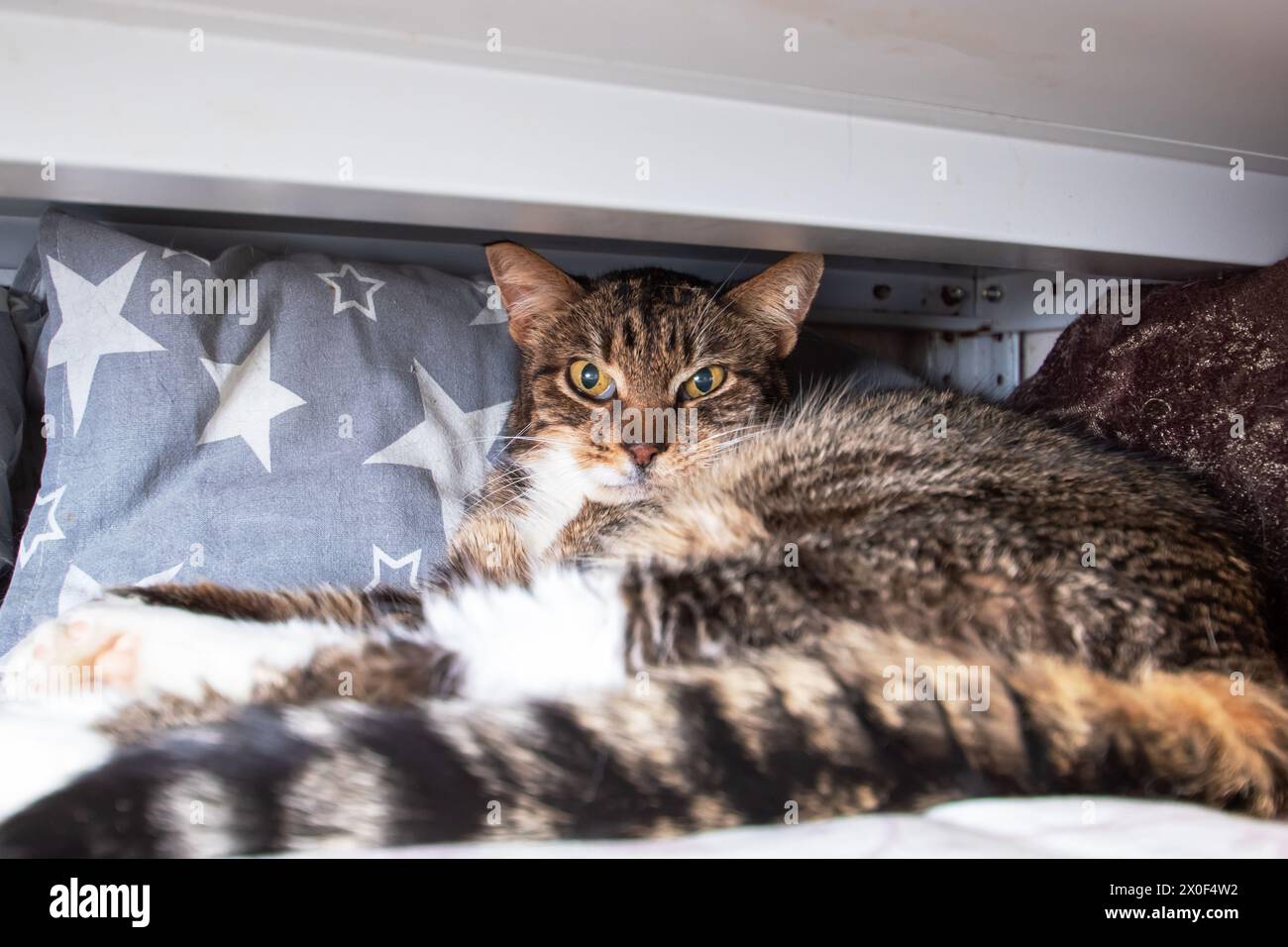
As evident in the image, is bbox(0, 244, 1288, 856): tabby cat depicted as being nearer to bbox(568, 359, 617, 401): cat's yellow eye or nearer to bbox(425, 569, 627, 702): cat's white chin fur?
bbox(425, 569, 627, 702): cat's white chin fur

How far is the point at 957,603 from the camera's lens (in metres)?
1.08

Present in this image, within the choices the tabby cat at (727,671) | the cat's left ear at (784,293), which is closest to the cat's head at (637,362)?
the cat's left ear at (784,293)

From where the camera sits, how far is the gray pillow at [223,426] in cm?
157

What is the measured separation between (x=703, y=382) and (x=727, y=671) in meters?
0.98

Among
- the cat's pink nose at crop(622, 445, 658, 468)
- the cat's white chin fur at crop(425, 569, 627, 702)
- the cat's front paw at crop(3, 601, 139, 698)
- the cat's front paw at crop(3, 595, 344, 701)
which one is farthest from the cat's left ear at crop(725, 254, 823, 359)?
the cat's front paw at crop(3, 601, 139, 698)

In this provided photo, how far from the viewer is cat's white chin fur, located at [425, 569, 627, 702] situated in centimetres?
100

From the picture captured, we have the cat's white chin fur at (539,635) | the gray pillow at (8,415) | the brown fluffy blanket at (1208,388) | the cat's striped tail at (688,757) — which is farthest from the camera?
the gray pillow at (8,415)

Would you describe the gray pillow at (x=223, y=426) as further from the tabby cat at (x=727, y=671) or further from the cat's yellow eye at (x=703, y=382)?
the cat's yellow eye at (x=703, y=382)

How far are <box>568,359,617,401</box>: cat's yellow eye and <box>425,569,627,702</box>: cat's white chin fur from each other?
2.43 feet

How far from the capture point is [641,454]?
1.66 m

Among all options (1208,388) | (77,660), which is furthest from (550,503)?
(1208,388)

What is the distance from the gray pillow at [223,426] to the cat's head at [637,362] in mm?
229

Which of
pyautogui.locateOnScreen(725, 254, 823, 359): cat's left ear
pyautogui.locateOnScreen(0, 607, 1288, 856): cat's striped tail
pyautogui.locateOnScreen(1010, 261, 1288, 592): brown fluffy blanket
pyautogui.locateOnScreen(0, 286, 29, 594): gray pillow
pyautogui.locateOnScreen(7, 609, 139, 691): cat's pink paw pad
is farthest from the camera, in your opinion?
pyautogui.locateOnScreen(725, 254, 823, 359): cat's left ear
